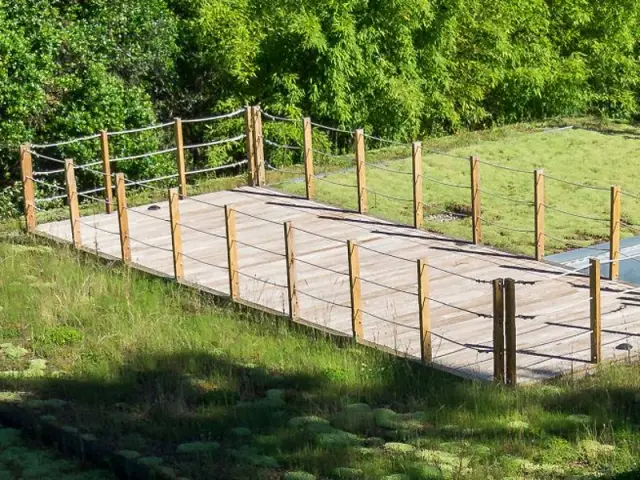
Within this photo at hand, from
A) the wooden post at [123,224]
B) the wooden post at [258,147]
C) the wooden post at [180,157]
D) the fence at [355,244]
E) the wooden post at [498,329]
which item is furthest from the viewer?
the wooden post at [258,147]

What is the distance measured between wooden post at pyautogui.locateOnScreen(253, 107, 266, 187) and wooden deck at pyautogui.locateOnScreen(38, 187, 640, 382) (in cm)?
29

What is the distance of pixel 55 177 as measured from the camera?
2039 cm

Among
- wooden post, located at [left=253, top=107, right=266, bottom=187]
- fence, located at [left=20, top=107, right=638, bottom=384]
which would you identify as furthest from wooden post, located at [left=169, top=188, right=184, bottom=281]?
wooden post, located at [left=253, top=107, right=266, bottom=187]

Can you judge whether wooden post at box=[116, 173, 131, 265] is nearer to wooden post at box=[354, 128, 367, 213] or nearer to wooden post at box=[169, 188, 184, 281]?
wooden post at box=[169, 188, 184, 281]

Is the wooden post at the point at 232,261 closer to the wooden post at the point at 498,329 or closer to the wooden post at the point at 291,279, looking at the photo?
the wooden post at the point at 291,279

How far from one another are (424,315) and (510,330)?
2.78ft

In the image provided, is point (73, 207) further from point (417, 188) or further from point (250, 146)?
point (417, 188)

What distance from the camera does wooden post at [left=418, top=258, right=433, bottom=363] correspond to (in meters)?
11.8

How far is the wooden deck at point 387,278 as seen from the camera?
40.2 feet

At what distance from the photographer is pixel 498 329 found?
11273mm

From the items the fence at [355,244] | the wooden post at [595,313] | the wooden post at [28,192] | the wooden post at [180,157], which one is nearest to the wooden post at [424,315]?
the fence at [355,244]

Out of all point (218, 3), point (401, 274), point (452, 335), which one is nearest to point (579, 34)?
point (218, 3)

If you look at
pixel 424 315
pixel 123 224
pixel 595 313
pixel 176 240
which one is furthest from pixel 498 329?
pixel 123 224

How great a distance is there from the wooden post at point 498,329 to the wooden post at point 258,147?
304 inches
